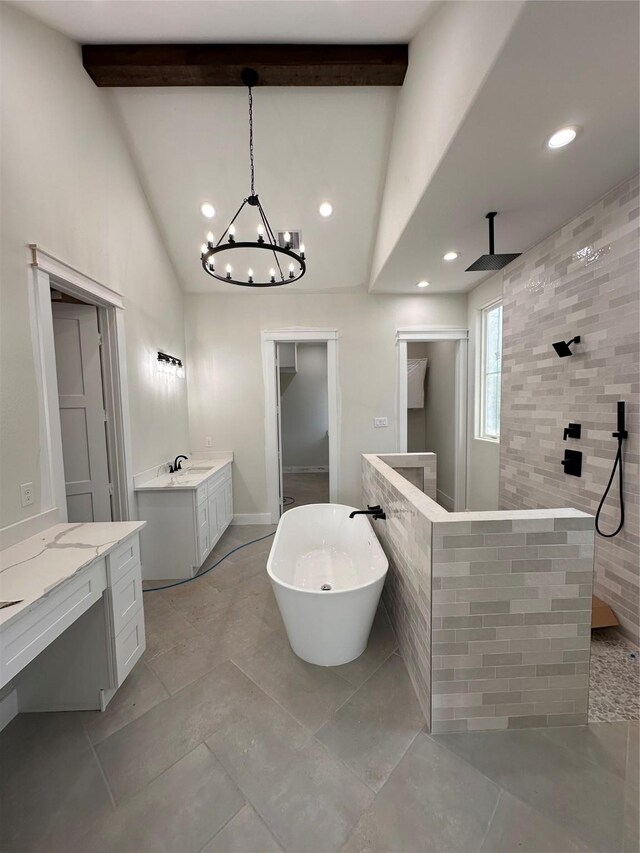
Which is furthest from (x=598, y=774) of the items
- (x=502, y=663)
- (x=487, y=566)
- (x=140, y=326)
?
(x=140, y=326)

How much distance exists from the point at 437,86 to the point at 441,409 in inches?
133

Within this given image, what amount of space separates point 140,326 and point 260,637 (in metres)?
2.63

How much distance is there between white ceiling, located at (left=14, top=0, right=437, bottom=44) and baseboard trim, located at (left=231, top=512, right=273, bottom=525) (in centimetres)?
401

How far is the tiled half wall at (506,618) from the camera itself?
1294mm

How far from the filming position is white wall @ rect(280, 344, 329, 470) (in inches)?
246

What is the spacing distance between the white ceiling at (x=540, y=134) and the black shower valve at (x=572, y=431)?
1.44 meters

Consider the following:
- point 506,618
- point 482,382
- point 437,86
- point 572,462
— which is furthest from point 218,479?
point 437,86

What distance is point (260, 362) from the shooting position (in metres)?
3.65

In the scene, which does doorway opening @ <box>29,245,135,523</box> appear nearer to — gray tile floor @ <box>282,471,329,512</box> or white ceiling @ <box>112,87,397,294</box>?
white ceiling @ <box>112,87,397,294</box>

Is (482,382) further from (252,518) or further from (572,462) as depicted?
(252,518)

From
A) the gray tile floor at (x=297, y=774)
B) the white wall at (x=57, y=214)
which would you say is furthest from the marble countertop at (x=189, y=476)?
the gray tile floor at (x=297, y=774)

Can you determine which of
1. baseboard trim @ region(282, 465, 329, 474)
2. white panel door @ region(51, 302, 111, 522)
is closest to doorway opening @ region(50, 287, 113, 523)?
white panel door @ region(51, 302, 111, 522)

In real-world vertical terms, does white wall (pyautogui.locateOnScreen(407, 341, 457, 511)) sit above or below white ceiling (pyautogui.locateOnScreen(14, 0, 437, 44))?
below

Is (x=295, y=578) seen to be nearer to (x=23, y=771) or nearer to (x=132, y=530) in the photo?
(x=132, y=530)
